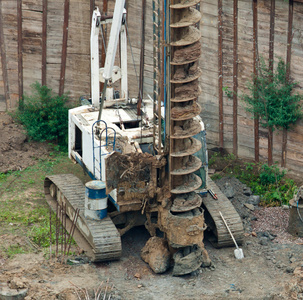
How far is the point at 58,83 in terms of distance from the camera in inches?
778

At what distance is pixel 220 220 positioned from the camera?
580 inches

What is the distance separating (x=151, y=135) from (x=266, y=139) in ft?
11.4

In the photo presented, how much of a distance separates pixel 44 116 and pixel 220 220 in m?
6.48

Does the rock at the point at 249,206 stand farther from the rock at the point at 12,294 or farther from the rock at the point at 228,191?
the rock at the point at 12,294

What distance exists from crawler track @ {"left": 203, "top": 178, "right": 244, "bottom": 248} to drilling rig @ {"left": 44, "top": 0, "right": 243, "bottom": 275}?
0.02m

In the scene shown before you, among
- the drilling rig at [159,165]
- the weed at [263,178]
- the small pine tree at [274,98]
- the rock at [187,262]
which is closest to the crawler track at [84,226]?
the drilling rig at [159,165]

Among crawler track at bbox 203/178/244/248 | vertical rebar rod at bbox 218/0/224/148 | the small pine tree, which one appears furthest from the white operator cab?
the small pine tree

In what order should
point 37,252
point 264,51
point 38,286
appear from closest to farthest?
point 38,286 → point 37,252 → point 264,51

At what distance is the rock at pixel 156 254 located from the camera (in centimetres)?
1376

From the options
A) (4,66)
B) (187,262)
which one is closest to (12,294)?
(187,262)

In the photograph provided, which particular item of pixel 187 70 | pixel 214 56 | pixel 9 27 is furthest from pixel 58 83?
pixel 187 70

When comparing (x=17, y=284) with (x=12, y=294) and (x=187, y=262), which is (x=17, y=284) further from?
(x=187, y=262)

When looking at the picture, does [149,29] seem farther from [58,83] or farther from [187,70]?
[187,70]

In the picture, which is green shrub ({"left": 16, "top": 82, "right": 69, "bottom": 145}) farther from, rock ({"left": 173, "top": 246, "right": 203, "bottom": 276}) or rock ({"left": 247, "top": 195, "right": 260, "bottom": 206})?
rock ({"left": 173, "top": 246, "right": 203, "bottom": 276})
